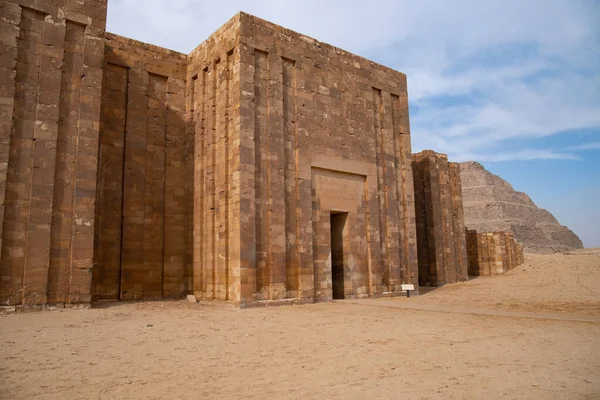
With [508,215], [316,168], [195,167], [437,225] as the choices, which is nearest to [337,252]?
[316,168]

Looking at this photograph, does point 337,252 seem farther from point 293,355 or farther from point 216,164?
point 293,355

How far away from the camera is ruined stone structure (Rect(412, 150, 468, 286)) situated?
2278cm

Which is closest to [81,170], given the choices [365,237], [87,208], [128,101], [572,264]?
[87,208]

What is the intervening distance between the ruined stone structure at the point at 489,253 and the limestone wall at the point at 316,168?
43.5ft

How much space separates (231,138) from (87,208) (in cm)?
447

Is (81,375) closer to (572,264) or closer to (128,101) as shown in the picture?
(128,101)

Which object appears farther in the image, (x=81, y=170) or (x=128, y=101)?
(x=128, y=101)

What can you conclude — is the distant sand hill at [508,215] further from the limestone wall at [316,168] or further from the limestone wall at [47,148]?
the limestone wall at [47,148]

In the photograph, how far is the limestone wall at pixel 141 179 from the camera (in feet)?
44.0

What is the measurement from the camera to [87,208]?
37.4 feet

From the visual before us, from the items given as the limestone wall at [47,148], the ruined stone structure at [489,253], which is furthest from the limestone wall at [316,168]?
the ruined stone structure at [489,253]

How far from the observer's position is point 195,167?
48.2ft

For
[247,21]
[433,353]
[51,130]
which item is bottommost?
[433,353]

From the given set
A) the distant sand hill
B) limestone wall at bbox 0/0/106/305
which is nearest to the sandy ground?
limestone wall at bbox 0/0/106/305
